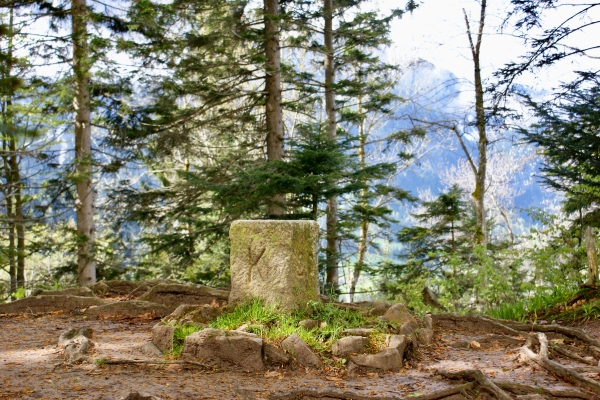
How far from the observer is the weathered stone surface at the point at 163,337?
585 centimetres

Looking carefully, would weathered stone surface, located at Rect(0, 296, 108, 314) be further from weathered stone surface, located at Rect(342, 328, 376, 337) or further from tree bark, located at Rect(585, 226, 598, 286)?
tree bark, located at Rect(585, 226, 598, 286)

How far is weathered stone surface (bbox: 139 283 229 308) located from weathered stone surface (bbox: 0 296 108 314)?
78 centimetres

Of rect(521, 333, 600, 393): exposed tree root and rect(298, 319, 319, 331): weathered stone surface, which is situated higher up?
rect(298, 319, 319, 331): weathered stone surface

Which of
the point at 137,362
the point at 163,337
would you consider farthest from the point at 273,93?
the point at 137,362

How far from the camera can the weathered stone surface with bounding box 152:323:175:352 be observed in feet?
19.2

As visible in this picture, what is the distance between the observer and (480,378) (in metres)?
4.75

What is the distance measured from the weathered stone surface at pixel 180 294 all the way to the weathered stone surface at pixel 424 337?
3.32m

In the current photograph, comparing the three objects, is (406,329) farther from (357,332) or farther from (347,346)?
(347,346)

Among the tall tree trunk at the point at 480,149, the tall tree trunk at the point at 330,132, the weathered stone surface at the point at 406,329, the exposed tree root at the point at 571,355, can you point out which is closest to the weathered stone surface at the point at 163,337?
the weathered stone surface at the point at 406,329

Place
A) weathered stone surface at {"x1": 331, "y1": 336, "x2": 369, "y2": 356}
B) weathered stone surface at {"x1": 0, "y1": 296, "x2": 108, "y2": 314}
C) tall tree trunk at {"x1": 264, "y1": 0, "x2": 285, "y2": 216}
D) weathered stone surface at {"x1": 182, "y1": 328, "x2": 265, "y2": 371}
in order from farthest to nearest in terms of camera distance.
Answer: tall tree trunk at {"x1": 264, "y1": 0, "x2": 285, "y2": 216} → weathered stone surface at {"x1": 0, "y1": 296, "x2": 108, "y2": 314} → weathered stone surface at {"x1": 331, "y1": 336, "x2": 369, "y2": 356} → weathered stone surface at {"x1": 182, "y1": 328, "x2": 265, "y2": 371}

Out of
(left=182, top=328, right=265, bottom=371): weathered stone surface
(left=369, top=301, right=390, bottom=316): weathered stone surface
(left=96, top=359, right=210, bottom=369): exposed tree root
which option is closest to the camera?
(left=96, top=359, right=210, bottom=369): exposed tree root

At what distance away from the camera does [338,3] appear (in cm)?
1644

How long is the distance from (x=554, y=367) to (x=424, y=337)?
176cm

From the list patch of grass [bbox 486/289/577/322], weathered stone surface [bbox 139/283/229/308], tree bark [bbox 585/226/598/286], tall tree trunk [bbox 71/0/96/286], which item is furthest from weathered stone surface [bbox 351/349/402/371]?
tall tree trunk [bbox 71/0/96/286]
